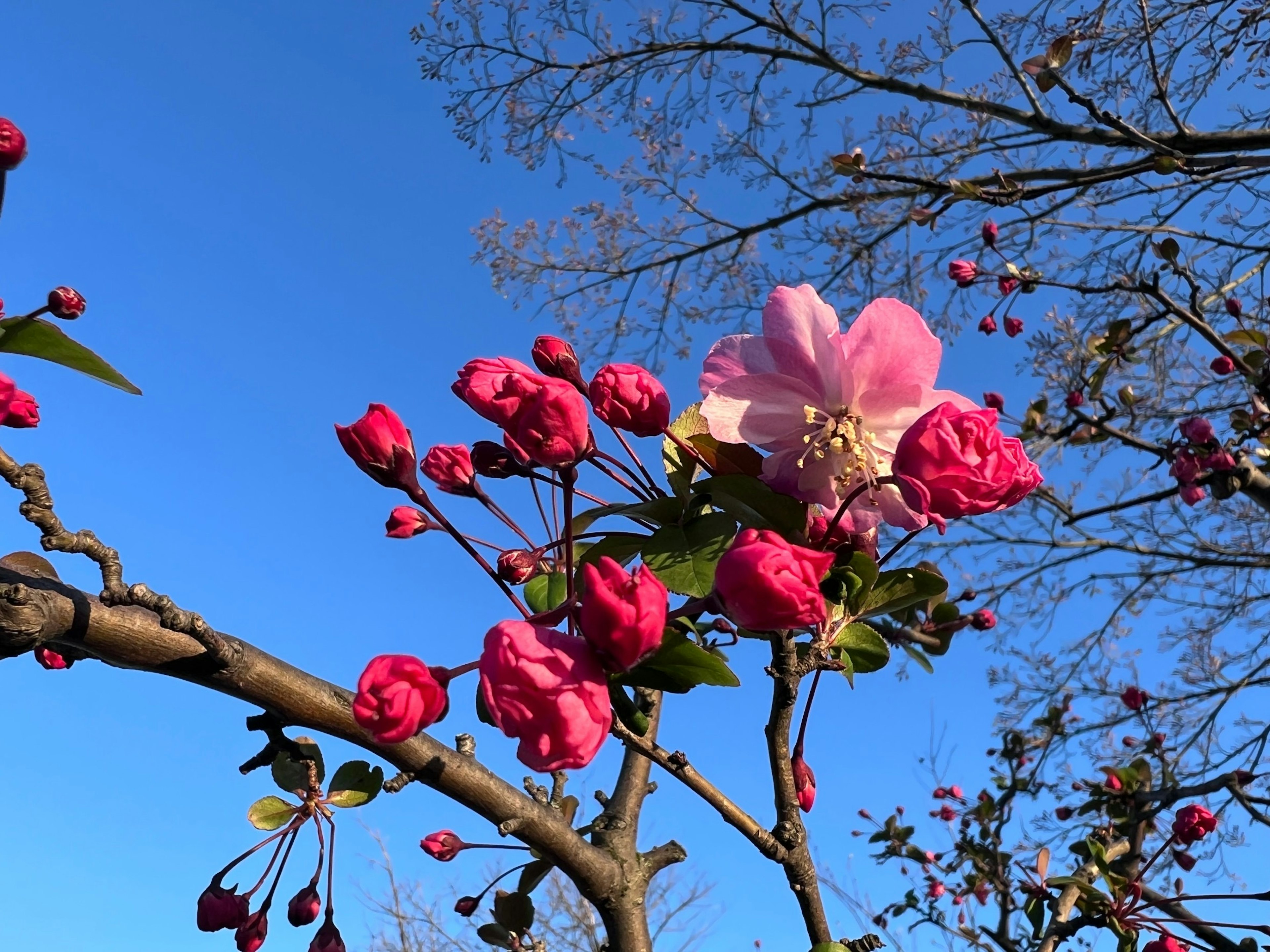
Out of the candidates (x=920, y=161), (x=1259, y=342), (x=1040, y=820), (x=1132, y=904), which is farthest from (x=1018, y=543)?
(x=1132, y=904)

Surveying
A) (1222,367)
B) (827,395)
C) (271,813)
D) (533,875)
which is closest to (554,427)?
(827,395)

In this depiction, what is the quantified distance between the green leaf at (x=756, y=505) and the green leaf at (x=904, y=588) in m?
0.10

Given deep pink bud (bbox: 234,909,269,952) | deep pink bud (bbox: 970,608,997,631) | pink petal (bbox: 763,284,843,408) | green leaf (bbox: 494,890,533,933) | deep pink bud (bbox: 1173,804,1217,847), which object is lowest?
deep pink bud (bbox: 234,909,269,952)

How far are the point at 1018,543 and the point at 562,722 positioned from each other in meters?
5.75

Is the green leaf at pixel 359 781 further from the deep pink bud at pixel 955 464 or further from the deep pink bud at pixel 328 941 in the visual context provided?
the deep pink bud at pixel 955 464

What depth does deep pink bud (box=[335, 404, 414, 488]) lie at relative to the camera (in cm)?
88

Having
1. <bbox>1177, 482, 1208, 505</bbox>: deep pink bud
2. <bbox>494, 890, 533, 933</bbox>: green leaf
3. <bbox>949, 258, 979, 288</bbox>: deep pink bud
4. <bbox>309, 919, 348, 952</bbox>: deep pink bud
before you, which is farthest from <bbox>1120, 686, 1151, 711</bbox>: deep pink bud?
<bbox>309, 919, 348, 952</bbox>: deep pink bud

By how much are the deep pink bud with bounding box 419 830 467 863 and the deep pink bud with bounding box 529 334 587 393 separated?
860mm

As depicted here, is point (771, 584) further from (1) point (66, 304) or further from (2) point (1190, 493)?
(2) point (1190, 493)

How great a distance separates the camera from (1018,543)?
18.9 feet

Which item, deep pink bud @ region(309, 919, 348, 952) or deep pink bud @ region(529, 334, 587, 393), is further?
deep pink bud @ region(309, 919, 348, 952)

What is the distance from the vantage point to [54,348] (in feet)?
3.39

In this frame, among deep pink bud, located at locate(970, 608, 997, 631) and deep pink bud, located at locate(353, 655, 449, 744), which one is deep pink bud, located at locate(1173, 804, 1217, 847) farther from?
deep pink bud, located at locate(353, 655, 449, 744)

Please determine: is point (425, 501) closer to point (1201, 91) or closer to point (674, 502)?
point (674, 502)
